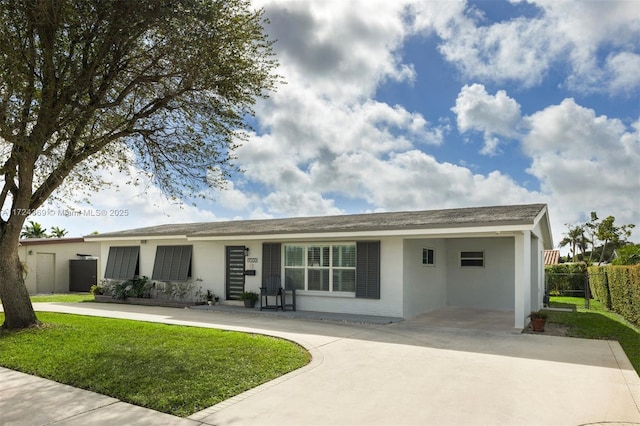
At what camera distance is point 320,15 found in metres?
9.74

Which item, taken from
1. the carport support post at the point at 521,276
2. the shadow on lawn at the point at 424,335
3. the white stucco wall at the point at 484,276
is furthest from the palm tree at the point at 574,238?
the carport support post at the point at 521,276

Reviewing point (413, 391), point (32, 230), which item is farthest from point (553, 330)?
point (32, 230)

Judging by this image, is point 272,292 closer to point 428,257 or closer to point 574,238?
point 428,257

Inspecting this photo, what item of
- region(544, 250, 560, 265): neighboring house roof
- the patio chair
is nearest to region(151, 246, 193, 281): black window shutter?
the patio chair

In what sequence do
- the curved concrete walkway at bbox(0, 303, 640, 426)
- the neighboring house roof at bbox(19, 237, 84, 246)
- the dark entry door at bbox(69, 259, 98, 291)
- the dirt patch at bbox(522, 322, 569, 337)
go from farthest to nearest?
the dark entry door at bbox(69, 259, 98, 291)
the neighboring house roof at bbox(19, 237, 84, 246)
the dirt patch at bbox(522, 322, 569, 337)
the curved concrete walkway at bbox(0, 303, 640, 426)

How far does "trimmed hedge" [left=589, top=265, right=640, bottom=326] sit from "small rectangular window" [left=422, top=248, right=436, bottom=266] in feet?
16.8

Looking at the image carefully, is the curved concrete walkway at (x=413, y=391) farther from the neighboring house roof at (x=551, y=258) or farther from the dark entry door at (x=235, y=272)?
the neighboring house roof at (x=551, y=258)

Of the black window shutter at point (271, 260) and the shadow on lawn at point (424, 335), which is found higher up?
the black window shutter at point (271, 260)

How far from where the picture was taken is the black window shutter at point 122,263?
17469 millimetres

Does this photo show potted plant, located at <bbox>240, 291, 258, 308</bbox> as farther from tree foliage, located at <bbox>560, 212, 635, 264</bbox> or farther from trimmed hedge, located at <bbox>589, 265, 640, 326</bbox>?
tree foliage, located at <bbox>560, 212, 635, 264</bbox>

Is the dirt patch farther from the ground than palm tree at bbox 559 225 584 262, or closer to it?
closer to it

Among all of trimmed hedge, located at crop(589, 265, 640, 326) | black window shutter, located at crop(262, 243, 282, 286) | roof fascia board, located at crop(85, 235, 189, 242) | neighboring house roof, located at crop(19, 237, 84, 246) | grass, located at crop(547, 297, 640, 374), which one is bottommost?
grass, located at crop(547, 297, 640, 374)

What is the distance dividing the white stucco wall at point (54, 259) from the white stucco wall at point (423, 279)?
15.9m

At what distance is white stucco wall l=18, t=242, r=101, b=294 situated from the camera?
21516 millimetres
